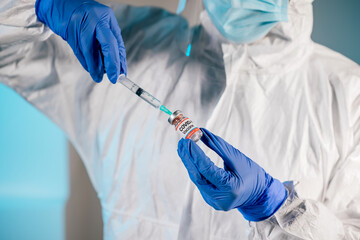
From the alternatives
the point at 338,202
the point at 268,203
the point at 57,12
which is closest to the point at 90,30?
the point at 57,12

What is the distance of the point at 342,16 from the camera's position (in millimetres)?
1274

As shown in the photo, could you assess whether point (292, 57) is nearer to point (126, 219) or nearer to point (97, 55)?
point (97, 55)

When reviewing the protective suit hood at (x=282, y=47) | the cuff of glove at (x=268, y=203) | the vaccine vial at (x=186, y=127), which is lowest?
the cuff of glove at (x=268, y=203)

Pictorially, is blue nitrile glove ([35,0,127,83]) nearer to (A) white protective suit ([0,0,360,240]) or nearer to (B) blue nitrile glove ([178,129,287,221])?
(A) white protective suit ([0,0,360,240])

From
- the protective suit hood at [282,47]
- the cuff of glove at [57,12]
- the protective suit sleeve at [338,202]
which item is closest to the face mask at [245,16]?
the protective suit hood at [282,47]

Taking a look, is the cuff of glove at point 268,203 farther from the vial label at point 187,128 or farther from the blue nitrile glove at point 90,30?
the blue nitrile glove at point 90,30

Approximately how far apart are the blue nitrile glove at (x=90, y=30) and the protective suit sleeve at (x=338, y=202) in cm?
52

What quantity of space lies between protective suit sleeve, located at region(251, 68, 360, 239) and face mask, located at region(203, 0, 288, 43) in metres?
0.25

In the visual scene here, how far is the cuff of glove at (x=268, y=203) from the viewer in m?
0.81

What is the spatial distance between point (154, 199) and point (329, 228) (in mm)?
460

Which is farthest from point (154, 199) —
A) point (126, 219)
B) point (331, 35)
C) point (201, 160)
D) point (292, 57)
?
point (331, 35)

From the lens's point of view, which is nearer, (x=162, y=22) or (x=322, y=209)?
(x=322, y=209)

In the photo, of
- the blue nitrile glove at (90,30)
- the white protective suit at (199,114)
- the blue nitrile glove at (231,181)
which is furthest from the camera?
the white protective suit at (199,114)

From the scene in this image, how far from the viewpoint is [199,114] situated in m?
0.99
